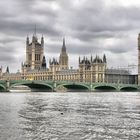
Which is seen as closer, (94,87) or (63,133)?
(63,133)

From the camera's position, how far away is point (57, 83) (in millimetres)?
135125

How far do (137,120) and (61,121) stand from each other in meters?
6.70

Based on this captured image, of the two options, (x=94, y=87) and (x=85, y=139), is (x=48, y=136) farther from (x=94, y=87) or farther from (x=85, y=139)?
(x=94, y=87)

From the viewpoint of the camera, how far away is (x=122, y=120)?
3672 centimetres

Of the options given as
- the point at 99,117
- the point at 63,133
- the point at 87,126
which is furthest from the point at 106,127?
the point at 99,117

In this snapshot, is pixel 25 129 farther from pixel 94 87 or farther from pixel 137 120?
pixel 94 87

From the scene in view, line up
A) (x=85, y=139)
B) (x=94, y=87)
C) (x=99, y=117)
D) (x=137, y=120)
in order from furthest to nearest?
(x=94, y=87) → (x=99, y=117) → (x=137, y=120) → (x=85, y=139)

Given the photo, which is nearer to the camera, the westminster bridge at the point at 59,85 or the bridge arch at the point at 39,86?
the westminster bridge at the point at 59,85

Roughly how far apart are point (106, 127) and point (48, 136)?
601cm

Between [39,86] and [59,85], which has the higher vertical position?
[59,85]

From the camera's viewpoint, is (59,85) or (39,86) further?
(39,86)

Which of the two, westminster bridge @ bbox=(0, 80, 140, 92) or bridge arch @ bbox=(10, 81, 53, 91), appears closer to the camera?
westminster bridge @ bbox=(0, 80, 140, 92)

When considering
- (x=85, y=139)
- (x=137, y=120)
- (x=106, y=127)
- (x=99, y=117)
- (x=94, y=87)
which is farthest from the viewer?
(x=94, y=87)

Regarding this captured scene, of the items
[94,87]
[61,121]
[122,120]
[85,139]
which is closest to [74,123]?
[61,121]
